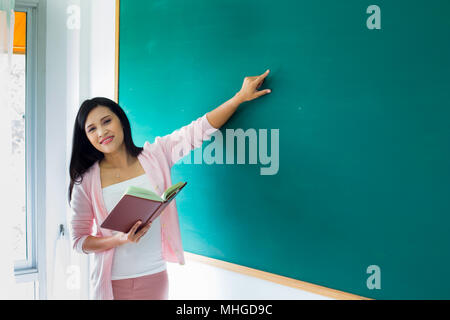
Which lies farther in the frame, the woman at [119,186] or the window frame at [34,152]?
the window frame at [34,152]

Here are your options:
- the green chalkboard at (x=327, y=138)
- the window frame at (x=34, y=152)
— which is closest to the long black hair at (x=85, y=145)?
the green chalkboard at (x=327, y=138)

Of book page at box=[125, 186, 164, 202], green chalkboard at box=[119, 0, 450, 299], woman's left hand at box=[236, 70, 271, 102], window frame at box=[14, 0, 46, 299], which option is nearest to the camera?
green chalkboard at box=[119, 0, 450, 299]

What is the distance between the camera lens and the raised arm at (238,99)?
157 centimetres

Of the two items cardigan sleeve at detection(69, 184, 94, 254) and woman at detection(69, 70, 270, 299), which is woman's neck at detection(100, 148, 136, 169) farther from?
cardigan sleeve at detection(69, 184, 94, 254)

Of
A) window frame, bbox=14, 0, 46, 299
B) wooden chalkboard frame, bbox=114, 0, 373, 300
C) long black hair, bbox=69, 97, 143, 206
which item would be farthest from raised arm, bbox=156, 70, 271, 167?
window frame, bbox=14, 0, 46, 299

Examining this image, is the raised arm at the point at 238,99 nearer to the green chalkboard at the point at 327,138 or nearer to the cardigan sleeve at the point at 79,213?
the green chalkboard at the point at 327,138

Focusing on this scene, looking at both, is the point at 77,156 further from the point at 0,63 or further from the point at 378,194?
the point at 378,194

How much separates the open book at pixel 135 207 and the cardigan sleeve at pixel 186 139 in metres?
0.33

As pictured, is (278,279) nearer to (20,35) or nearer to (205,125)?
(205,125)

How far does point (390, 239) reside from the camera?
127 centimetres

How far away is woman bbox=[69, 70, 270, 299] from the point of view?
167 centimetres

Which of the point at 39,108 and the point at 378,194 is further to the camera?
the point at 39,108

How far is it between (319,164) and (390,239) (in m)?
0.35
